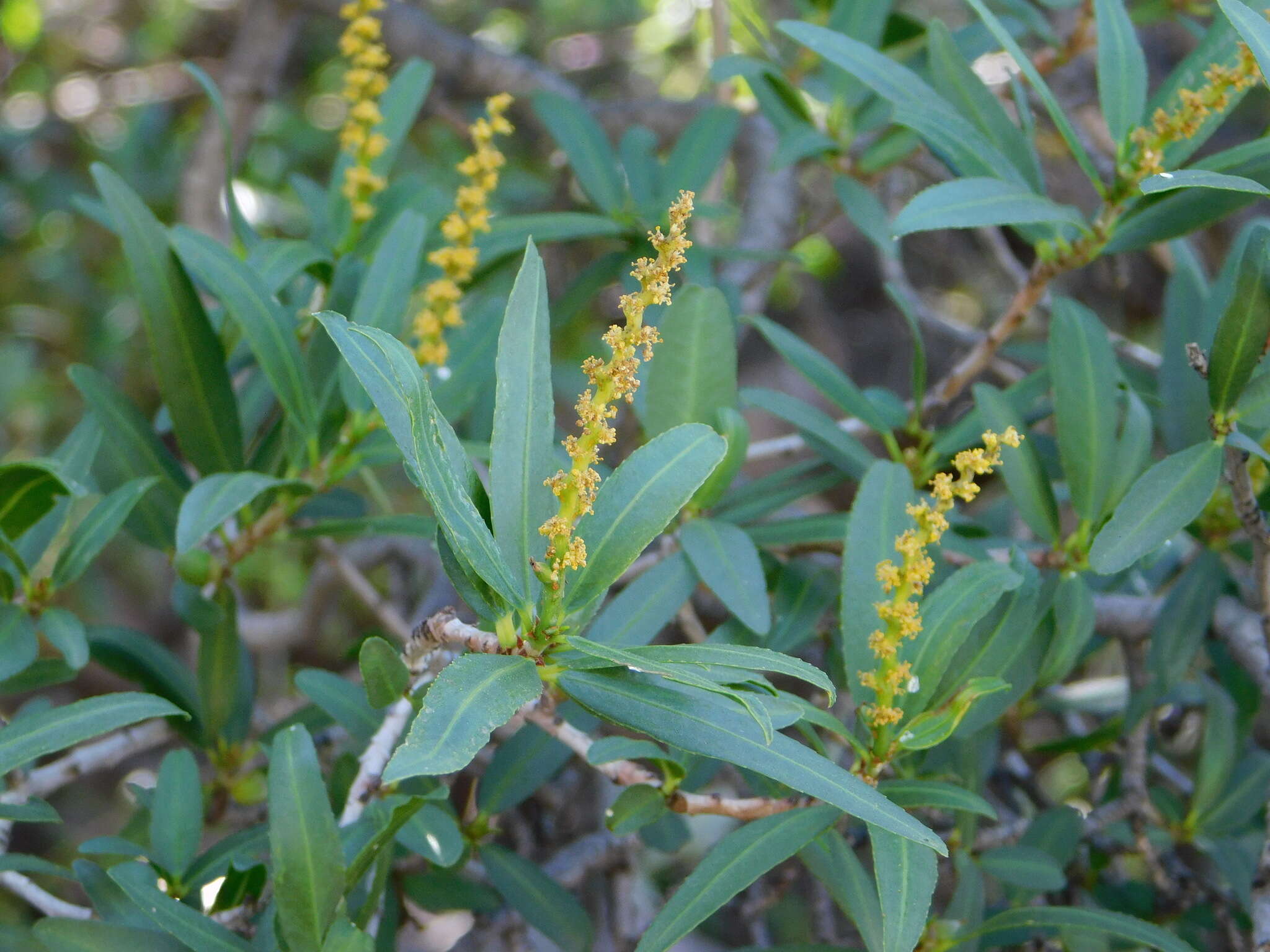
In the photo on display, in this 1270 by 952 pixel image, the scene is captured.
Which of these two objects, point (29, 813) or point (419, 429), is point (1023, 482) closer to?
point (419, 429)

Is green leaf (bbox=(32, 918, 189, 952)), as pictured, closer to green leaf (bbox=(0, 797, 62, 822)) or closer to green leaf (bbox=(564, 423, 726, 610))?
green leaf (bbox=(0, 797, 62, 822))

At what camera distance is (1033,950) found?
112cm

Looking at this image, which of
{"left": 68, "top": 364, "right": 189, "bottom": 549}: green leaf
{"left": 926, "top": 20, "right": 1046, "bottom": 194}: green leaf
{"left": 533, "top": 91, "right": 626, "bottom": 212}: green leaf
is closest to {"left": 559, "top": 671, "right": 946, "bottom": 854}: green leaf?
{"left": 68, "top": 364, "right": 189, "bottom": 549}: green leaf

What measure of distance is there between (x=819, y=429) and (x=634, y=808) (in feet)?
1.34

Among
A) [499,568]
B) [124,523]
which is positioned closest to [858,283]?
[124,523]

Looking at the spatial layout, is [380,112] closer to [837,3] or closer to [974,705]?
[837,3]

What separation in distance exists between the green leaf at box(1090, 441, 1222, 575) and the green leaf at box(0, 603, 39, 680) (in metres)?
0.85

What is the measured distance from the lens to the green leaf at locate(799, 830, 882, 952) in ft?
2.58

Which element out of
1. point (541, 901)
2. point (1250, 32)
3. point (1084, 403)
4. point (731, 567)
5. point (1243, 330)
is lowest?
point (541, 901)

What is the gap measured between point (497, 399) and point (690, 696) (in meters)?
0.23

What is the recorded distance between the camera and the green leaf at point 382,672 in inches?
28.9

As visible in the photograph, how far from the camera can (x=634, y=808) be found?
2.84ft

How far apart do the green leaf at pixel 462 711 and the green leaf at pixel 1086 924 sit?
0.50 metres

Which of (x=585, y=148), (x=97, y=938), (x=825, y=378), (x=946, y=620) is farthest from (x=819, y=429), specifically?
(x=97, y=938)
